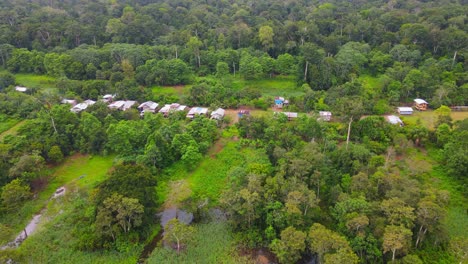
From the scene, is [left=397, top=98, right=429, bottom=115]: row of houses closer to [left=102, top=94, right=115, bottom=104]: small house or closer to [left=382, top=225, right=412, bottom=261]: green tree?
[left=382, top=225, right=412, bottom=261]: green tree

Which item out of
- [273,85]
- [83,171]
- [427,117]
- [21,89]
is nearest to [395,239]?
[427,117]

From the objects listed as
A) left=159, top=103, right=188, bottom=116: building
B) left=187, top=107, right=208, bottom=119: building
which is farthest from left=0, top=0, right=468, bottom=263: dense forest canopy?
left=187, top=107, right=208, bottom=119: building

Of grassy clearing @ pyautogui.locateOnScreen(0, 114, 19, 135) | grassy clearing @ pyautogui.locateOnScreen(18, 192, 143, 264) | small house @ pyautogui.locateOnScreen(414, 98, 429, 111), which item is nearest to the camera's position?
grassy clearing @ pyautogui.locateOnScreen(18, 192, 143, 264)

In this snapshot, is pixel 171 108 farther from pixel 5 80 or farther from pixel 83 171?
pixel 5 80

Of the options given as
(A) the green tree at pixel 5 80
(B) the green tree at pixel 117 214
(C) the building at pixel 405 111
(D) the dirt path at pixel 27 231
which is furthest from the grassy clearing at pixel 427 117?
(A) the green tree at pixel 5 80

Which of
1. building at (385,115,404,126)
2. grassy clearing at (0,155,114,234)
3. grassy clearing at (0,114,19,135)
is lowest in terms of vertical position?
grassy clearing at (0,155,114,234)

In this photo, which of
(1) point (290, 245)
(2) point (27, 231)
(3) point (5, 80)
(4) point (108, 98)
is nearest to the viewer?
(1) point (290, 245)

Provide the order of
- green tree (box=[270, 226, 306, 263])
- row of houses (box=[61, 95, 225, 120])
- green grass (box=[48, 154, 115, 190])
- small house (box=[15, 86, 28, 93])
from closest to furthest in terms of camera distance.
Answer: green tree (box=[270, 226, 306, 263])
green grass (box=[48, 154, 115, 190])
row of houses (box=[61, 95, 225, 120])
small house (box=[15, 86, 28, 93])
